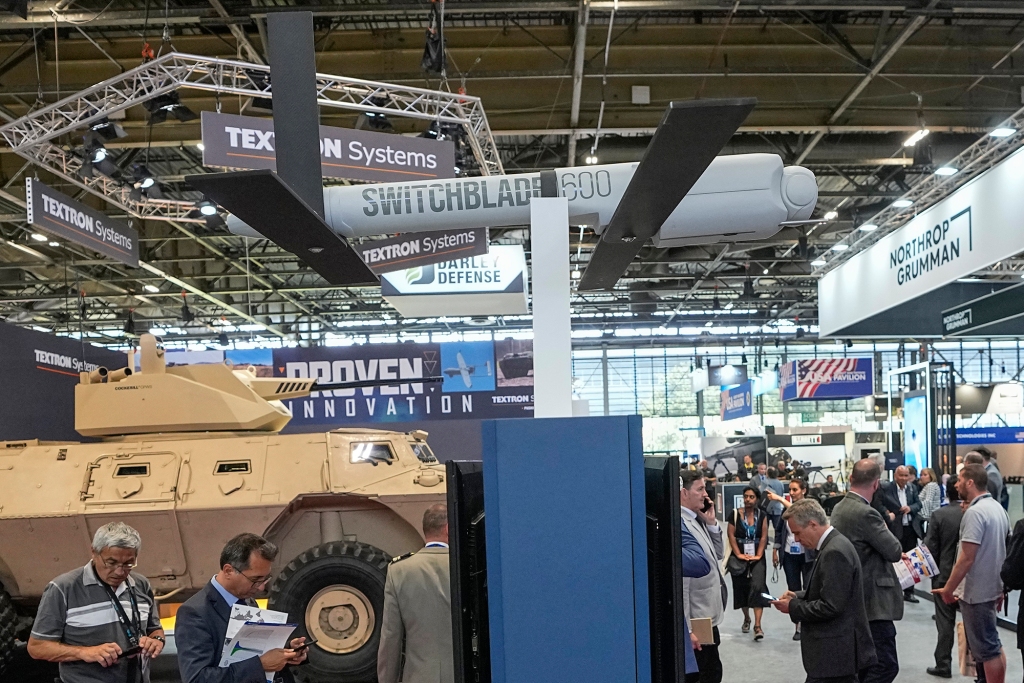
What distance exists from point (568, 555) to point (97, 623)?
2734mm

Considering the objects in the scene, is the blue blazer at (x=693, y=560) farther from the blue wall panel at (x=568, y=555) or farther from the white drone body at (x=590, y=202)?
the blue wall panel at (x=568, y=555)

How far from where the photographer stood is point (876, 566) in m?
5.82

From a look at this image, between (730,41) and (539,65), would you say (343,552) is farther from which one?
(730,41)

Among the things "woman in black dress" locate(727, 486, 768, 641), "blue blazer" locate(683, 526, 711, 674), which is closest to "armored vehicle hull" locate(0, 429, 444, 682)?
"woman in black dress" locate(727, 486, 768, 641)

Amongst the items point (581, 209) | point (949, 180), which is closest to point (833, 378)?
point (949, 180)

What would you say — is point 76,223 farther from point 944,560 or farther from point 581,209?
point 944,560

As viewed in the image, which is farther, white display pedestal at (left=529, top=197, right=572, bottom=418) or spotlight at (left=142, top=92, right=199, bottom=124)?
spotlight at (left=142, top=92, right=199, bottom=124)

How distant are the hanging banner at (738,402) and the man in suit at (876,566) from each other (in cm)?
2331

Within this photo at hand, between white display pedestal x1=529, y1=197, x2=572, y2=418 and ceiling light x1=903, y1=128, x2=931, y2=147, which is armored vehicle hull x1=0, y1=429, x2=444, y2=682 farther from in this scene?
ceiling light x1=903, y1=128, x2=931, y2=147

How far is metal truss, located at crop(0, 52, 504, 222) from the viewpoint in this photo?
997 cm

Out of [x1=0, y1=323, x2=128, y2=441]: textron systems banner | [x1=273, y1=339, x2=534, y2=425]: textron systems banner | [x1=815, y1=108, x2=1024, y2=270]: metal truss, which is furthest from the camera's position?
[x1=273, y1=339, x2=534, y2=425]: textron systems banner

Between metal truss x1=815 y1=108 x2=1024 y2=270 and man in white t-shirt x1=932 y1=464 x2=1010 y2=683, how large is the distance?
6213 millimetres

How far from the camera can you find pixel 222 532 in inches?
331

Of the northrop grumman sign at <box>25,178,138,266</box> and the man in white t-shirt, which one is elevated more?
the northrop grumman sign at <box>25,178,138,266</box>
